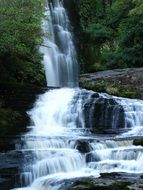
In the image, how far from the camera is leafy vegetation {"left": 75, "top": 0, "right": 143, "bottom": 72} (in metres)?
29.0

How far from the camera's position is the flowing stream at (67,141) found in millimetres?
13586

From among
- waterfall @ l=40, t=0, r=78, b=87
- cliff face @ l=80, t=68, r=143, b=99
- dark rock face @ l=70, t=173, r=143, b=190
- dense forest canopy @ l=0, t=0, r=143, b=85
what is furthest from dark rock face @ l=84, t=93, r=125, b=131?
waterfall @ l=40, t=0, r=78, b=87

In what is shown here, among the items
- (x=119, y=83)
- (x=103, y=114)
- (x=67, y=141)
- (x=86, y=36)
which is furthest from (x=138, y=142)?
(x=86, y=36)

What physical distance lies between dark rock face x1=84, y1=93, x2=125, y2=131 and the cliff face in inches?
111

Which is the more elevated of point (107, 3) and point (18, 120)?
point (107, 3)

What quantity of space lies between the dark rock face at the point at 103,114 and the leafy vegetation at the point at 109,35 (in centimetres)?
852

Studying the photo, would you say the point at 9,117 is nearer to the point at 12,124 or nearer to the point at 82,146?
the point at 12,124

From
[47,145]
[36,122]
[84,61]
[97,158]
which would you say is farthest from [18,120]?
[84,61]

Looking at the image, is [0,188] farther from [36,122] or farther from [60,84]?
[60,84]

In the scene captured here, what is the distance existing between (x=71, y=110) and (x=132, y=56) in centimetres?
987

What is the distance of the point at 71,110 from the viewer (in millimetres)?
20094

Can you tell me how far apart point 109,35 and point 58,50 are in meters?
4.98

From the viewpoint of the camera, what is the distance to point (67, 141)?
15.1m

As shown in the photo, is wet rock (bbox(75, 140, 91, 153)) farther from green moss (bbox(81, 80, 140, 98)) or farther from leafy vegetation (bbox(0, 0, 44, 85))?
green moss (bbox(81, 80, 140, 98))
